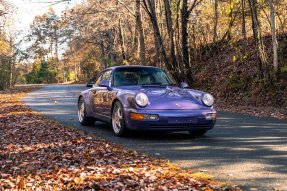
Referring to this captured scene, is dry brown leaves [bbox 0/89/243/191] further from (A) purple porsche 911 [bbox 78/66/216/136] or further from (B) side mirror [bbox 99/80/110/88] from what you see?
(B) side mirror [bbox 99/80/110/88]

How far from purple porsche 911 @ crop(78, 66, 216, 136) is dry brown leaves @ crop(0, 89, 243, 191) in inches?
29.6

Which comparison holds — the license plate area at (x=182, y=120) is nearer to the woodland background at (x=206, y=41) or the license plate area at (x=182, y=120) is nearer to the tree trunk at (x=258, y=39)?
the woodland background at (x=206, y=41)

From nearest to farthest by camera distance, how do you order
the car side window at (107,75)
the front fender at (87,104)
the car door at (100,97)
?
the car door at (100,97) → the car side window at (107,75) → the front fender at (87,104)

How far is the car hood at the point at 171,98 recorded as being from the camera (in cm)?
770

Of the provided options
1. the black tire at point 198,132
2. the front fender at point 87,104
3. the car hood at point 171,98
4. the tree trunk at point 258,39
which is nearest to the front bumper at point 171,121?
the car hood at point 171,98

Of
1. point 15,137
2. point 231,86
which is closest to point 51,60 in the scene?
point 231,86

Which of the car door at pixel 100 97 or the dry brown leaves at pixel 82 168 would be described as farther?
the car door at pixel 100 97

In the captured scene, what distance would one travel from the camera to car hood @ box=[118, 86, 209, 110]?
303 inches

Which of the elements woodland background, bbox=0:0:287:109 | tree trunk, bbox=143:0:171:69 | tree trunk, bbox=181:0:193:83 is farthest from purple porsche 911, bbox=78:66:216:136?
tree trunk, bbox=143:0:171:69

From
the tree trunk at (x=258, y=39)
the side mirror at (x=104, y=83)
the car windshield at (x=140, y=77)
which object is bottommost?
the side mirror at (x=104, y=83)

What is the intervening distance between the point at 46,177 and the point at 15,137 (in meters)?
4.14

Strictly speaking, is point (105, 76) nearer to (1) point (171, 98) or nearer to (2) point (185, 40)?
(1) point (171, 98)

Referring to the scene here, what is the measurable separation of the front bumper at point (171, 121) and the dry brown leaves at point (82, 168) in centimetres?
70

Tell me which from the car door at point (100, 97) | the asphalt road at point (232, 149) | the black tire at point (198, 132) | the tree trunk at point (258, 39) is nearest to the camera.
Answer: the asphalt road at point (232, 149)
